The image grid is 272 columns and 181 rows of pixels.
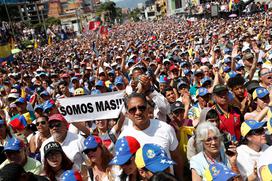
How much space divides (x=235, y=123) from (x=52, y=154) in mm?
2065

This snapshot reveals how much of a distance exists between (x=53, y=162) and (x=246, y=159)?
181 centimetres

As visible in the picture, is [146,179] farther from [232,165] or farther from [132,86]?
[132,86]

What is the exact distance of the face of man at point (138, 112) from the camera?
128 inches

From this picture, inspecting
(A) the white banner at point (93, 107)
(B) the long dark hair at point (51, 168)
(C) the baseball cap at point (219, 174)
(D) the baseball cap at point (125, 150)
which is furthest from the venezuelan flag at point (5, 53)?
(C) the baseball cap at point (219, 174)

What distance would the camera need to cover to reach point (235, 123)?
13.2 ft

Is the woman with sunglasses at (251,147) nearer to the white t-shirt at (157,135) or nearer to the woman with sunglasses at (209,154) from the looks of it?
the woman with sunglasses at (209,154)

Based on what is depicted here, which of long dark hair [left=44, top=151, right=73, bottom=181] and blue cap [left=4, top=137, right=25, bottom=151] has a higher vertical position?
blue cap [left=4, top=137, right=25, bottom=151]

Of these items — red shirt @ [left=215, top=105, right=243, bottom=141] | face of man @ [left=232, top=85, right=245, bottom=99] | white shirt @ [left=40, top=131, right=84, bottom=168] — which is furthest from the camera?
face of man @ [left=232, top=85, right=245, bottom=99]

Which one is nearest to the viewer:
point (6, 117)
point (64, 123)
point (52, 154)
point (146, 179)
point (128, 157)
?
point (146, 179)

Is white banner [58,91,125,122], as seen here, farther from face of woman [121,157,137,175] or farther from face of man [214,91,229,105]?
face of woman [121,157,137,175]

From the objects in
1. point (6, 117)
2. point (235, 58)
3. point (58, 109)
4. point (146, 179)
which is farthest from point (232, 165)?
point (235, 58)

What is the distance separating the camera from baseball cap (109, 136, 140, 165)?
2.79 m

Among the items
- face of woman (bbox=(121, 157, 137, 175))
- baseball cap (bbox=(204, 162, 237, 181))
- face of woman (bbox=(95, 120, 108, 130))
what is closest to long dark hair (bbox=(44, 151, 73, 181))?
face of woman (bbox=(121, 157, 137, 175))

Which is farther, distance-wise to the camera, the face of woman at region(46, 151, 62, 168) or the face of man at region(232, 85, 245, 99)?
the face of man at region(232, 85, 245, 99)
